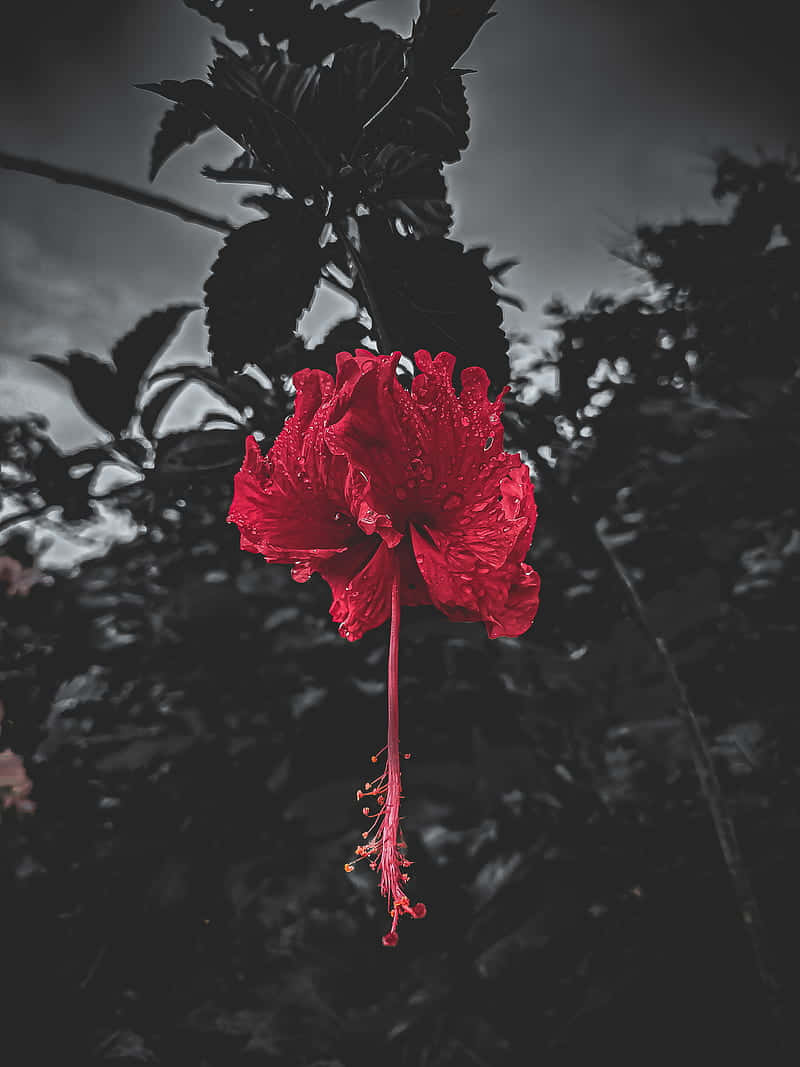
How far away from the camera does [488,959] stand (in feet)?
3.49

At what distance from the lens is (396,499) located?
1.40 feet

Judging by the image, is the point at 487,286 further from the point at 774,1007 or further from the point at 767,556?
the point at 767,556

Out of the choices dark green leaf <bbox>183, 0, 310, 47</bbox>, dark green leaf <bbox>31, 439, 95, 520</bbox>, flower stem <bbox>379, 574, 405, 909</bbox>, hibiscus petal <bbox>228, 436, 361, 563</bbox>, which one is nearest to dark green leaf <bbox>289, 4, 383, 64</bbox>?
dark green leaf <bbox>183, 0, 310, 47</bbox>

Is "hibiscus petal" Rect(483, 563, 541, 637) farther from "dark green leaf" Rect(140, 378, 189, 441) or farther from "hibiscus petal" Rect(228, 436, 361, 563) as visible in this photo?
"dark green leaf" Rect(140, 378, 189, 441)

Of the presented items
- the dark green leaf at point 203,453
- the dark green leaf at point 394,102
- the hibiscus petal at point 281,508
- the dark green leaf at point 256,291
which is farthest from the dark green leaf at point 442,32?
the dark green leaf at point 203,453

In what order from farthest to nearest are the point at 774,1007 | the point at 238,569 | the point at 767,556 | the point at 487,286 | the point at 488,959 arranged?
the point at 238,569 → the point at 767,556 → the point at 488,959 → the point at 774,1007 → the point at 487,286

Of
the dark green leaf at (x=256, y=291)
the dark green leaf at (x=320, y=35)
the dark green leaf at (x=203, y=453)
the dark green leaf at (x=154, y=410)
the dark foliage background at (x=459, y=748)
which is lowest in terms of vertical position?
the dark foliage background at (x=459, y=748)

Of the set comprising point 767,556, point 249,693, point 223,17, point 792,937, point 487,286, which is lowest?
point 792,937

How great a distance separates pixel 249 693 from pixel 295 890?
1.22 feet

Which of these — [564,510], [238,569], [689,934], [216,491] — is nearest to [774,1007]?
[689,934]

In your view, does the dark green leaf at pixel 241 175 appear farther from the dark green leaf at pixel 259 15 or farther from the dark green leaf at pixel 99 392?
the dark green leaf at pixel 99 392

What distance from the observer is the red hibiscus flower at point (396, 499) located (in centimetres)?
40

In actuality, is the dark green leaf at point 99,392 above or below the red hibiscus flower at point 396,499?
above

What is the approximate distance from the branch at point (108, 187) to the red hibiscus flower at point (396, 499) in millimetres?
264
